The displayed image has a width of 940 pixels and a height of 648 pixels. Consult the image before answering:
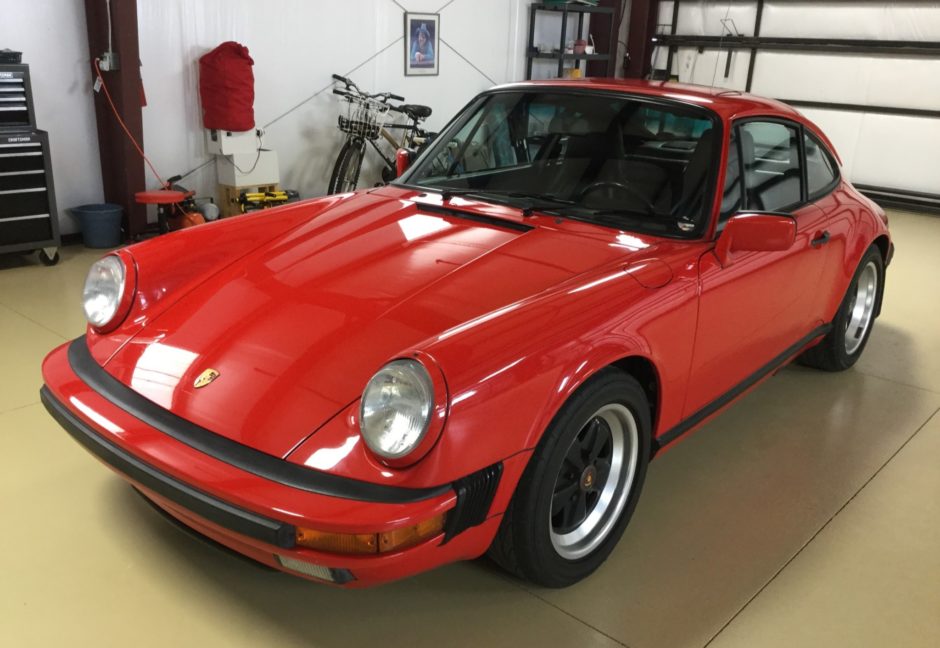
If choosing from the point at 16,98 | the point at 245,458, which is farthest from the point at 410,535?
the point at 16,98

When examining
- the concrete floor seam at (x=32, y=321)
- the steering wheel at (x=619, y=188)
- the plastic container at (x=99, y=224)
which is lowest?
the concrete floor seam at (x=32, y=321)

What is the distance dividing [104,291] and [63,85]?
384cm

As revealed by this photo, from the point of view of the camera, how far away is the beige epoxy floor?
1.98 metres

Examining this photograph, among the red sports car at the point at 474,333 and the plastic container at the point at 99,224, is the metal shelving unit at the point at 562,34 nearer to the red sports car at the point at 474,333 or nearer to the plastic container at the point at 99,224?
A: the plastic container at the point at 99,224

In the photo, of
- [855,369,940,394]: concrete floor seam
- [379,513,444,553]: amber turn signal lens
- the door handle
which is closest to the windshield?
the door handle

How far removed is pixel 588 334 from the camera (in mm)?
1951

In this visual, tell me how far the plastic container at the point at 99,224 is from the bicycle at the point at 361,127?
1.76m

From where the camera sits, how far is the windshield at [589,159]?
2539 millimetres

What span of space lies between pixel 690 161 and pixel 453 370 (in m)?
1.32

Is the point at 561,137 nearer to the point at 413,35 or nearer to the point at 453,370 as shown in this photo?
the point at 453,370

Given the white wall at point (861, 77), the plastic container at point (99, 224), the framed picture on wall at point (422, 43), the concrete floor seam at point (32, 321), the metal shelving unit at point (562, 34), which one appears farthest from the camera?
the metal shelving unit at point (562, 34)

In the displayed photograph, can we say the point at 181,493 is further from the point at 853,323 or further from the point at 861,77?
the point at 861,77

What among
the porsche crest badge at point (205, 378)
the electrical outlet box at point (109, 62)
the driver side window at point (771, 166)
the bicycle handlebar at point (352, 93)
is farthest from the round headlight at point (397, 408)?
the bicycle handlebar at point (352, 93)

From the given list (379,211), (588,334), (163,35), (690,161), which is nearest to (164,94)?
(163,35)
